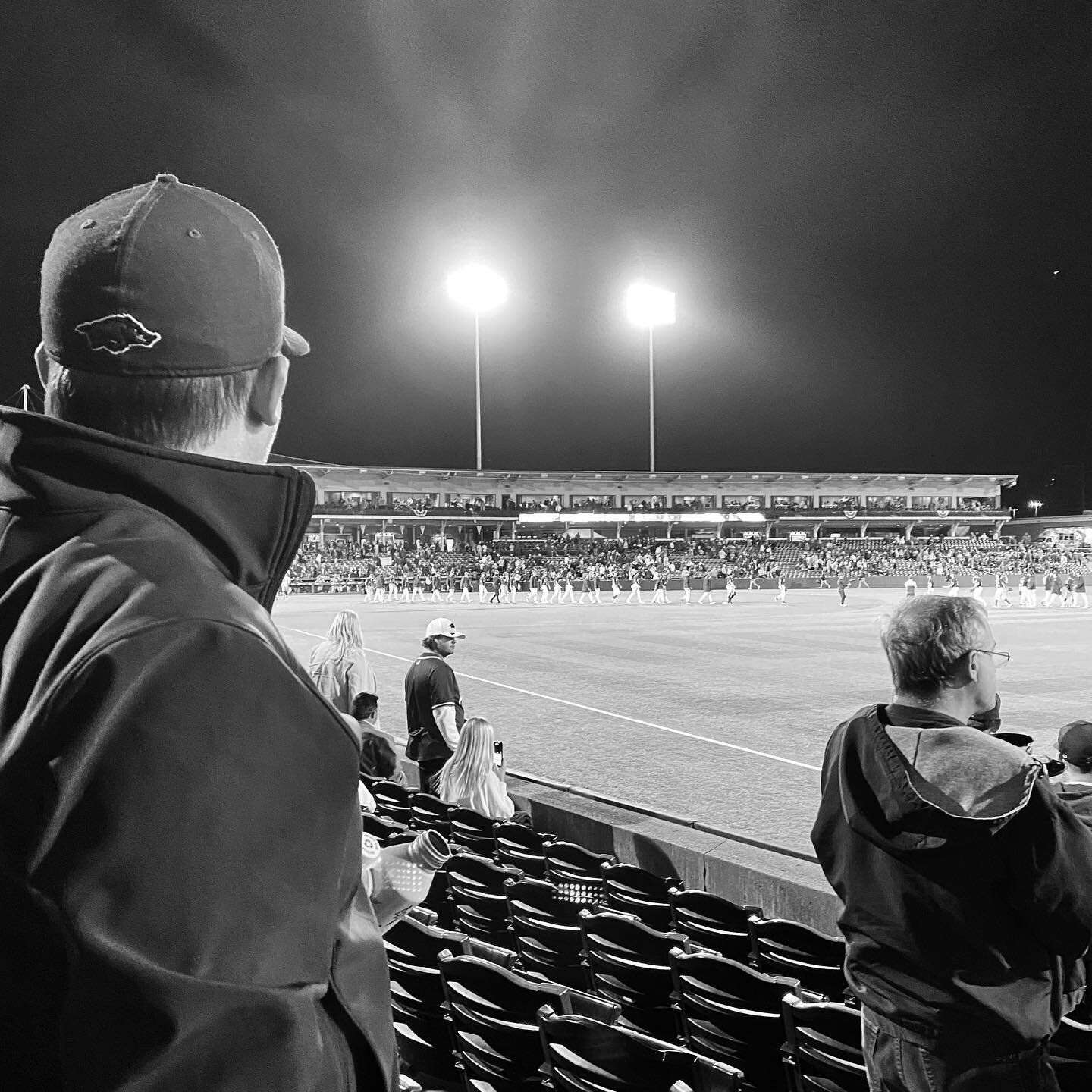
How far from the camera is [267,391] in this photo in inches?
51.9

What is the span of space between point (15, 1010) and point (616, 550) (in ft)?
233

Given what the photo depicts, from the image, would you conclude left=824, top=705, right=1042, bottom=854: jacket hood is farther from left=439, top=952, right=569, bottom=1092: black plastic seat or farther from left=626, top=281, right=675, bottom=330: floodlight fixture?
left=626, top=281, right=675, bottom=330: floodlight fixture

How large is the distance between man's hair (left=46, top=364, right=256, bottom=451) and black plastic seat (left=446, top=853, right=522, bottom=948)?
465 centimetres

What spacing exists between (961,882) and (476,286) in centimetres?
4964

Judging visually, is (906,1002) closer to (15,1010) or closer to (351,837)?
(351,837)

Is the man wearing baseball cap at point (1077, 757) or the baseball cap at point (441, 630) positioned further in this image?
the baseball cap at point (441, 630)

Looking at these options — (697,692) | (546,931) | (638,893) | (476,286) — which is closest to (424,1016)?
(546,931)

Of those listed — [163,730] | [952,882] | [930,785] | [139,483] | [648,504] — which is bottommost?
[952,882]

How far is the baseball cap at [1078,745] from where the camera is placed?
376 cm

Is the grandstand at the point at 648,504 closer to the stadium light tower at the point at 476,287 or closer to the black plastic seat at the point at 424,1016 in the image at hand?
the stadium light tower at the point at 476,287

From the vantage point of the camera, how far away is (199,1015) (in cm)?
95

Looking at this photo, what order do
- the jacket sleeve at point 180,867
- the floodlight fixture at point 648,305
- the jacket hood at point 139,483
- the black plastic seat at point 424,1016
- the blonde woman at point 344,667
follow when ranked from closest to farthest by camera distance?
the jacket sleeve at point 180,867 < the jacket hood at point 139,483 < the black plastic seat at point 424,1016 < the blonde woman at point 344,667 < the floodlight fixture at point 648,305

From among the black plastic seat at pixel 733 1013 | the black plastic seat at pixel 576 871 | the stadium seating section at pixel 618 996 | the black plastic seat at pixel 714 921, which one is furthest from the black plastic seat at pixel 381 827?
the black plastic seat at pixel 733 1013

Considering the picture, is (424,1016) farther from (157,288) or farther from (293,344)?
(157,288)
